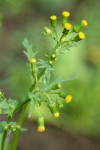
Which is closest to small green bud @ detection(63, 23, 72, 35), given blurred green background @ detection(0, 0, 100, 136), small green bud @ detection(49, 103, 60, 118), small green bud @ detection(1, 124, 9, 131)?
small green bud @ detection(49, 103, 60, 118)

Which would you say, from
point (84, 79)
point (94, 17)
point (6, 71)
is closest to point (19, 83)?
point (6, 71)

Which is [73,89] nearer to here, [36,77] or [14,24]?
[14,24]

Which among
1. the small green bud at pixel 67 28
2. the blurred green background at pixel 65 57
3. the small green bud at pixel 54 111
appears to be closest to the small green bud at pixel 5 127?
the small green bud at pixel 54 111

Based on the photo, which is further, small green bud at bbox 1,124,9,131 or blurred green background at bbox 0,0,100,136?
blurred green background at bbox 0,0,100,136

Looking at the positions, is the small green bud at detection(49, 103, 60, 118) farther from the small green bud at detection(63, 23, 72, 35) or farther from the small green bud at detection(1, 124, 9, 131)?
the small green bud at detection(63, 23, 72, 35)

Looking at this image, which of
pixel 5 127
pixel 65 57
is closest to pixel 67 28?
pixel 5 127

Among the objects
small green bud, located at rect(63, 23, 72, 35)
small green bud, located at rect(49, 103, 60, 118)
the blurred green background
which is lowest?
small green bud, located at rect(49, 103, 60, 118)

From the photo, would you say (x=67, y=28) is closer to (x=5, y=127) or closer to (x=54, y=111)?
(x=54, y=111)

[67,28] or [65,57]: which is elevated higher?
[65,57]

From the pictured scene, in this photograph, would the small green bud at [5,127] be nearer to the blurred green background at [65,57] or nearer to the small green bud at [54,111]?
the small green bud at [54,111]
